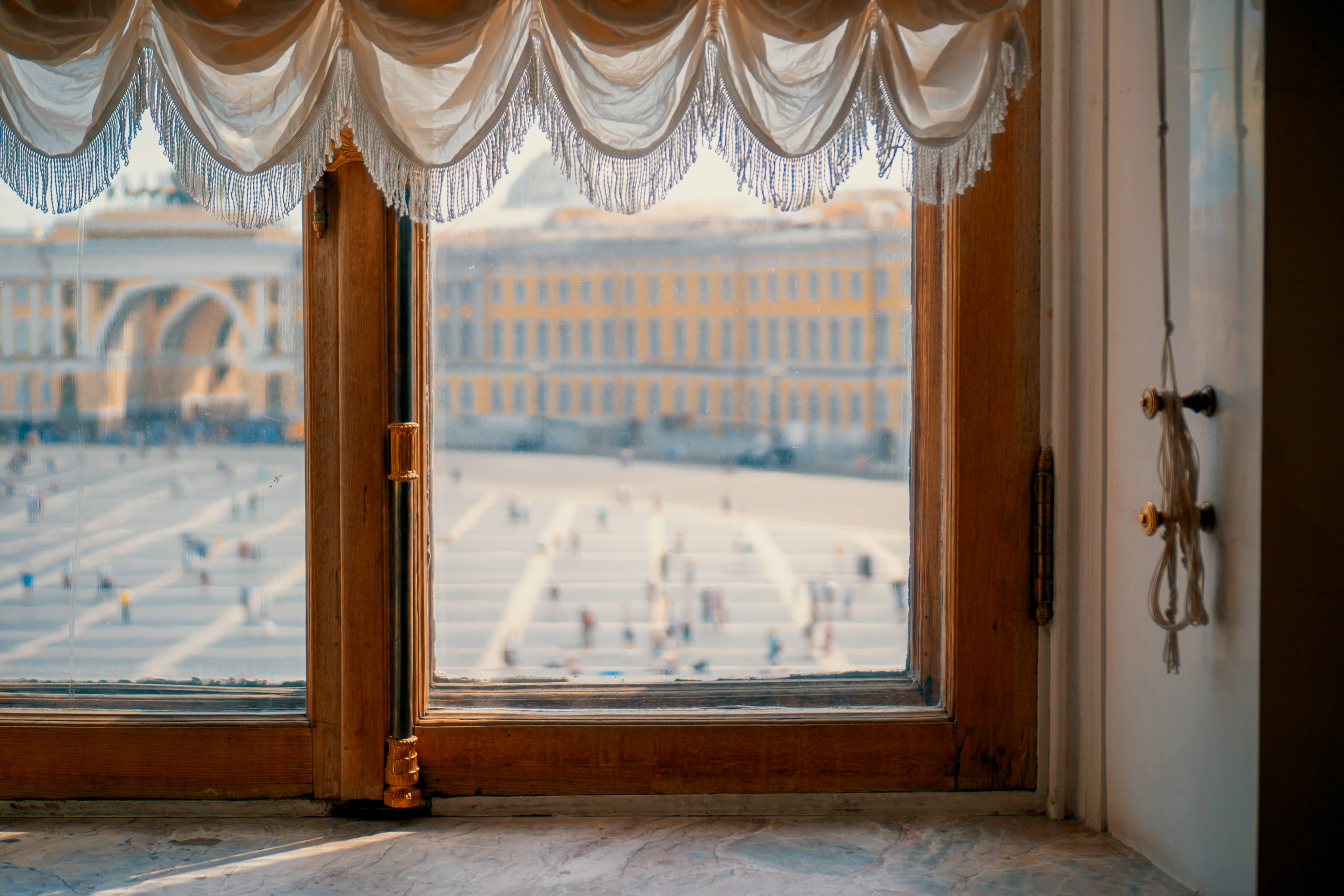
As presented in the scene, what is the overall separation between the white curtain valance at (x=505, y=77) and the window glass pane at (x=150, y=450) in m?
0.17

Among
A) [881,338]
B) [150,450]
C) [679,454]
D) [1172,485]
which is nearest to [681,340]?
[679,454]

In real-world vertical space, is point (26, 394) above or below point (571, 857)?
above

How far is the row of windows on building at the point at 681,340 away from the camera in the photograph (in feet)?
4.26

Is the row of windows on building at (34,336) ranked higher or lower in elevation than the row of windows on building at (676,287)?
lower

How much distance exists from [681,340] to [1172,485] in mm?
651

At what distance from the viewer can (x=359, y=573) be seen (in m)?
1.26

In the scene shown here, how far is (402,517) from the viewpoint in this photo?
1265 mm

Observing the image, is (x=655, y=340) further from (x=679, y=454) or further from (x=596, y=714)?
(x=596, y=714)

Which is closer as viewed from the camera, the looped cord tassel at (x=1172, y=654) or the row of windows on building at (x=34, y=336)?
the looped cord tassel at (x=1172, y=654)

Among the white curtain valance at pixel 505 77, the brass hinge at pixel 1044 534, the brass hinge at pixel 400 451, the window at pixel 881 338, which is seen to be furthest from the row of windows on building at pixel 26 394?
the brass hinge at pixel 1044 534

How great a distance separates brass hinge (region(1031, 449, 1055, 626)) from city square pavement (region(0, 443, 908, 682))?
0.18 m

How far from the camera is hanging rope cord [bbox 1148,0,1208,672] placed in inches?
40.8

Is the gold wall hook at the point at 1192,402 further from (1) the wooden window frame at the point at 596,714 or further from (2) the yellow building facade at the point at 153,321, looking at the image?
(2) the yellow building facade at the point at 153,321

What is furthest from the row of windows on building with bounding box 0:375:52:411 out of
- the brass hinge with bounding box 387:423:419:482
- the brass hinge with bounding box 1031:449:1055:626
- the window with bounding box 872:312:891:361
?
the brass hinge with bounding box 1031:449:1055:626
